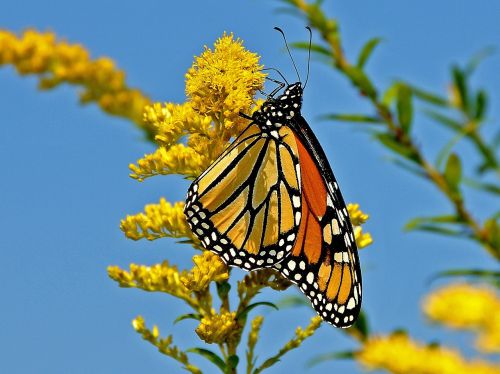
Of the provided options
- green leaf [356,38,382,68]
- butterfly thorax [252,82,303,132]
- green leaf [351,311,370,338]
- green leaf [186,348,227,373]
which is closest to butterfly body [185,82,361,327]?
butterfly thorax [252,82,303,132]

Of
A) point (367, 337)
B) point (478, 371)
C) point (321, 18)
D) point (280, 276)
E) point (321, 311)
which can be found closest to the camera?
point (478, 371)

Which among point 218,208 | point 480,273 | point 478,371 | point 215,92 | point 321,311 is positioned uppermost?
point 215,92

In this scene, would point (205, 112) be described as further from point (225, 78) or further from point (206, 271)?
point (206, 271)

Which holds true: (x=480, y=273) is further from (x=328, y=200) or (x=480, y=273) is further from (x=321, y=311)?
(x=328, y=200)

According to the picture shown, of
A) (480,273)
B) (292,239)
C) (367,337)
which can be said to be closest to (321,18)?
(480,273)

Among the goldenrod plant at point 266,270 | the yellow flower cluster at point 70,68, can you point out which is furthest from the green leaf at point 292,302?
the yellow flower cluster at point 70,68
